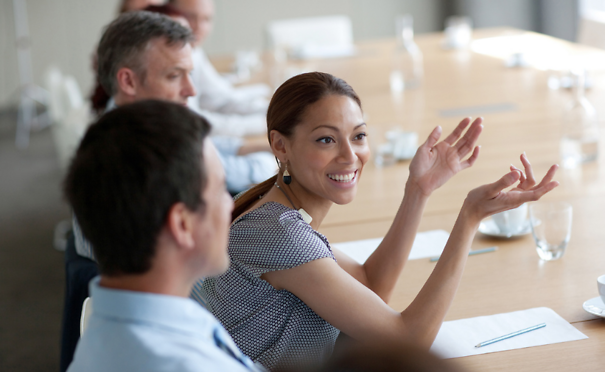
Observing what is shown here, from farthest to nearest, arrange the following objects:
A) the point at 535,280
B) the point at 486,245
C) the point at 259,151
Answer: the point at 259,151, the point at 486,245, the point at 535,280

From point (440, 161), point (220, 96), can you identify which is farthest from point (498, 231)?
point (220, 96)

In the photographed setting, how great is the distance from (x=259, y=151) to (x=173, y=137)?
6.84ft

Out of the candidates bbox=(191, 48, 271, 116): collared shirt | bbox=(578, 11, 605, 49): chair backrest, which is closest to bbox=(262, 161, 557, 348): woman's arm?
bbox=(191, 48, 271, 116): collared shirt

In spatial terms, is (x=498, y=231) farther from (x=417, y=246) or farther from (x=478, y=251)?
(x=417, y=246)

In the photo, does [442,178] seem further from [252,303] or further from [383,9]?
[383,9]

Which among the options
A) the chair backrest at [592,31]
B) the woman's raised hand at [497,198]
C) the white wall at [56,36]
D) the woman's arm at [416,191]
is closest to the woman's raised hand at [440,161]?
the woman's arm at [416,191]

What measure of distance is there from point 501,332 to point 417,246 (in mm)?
511

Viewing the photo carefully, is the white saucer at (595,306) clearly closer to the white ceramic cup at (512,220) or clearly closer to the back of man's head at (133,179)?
the white ceramic cup at (512,220)

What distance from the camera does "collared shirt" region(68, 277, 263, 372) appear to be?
0.73 m

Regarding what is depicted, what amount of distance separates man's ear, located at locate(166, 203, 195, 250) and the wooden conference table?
0.53 metres

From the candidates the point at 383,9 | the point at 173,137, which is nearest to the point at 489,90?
the point at 173,137

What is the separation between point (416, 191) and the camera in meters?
1.57

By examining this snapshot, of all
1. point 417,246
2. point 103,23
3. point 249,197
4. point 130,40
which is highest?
point 130,40

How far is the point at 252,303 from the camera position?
4.47 feet
